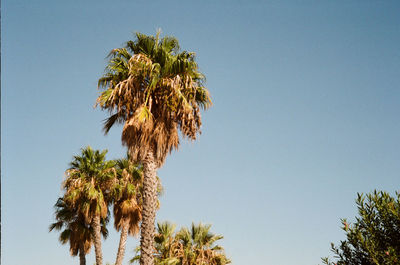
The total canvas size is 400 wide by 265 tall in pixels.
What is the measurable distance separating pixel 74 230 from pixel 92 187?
11.8ft

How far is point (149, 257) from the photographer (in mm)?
10625

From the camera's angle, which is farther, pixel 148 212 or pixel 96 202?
pixel 96 202

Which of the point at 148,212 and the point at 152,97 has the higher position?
the point at 152,97

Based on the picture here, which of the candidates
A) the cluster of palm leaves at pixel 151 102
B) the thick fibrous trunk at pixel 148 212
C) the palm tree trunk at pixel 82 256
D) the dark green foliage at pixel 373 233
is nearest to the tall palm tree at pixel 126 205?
the palm tree trunk at pixel 82 256

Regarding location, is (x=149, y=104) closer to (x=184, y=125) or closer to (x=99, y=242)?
(x=184, y=125)

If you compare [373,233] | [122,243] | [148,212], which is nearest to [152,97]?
[148,212]

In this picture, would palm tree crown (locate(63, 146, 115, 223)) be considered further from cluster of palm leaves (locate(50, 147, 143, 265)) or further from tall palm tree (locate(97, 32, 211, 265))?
tall palm tree (locate(97, 32, 211, 265))

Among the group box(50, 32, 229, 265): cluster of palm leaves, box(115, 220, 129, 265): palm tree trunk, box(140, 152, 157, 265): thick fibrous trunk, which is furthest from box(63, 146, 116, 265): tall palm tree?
box(140, 152, 157, 265): thick fibrous trunk

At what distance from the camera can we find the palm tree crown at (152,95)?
472 inches

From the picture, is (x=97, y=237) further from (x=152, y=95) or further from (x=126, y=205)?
(x=152, y=95)

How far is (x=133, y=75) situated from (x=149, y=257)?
246 inches

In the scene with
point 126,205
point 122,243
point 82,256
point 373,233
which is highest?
point 126,205

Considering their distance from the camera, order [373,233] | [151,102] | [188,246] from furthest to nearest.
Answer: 1. [188,246]
2. [151,102]
3. [373,233]

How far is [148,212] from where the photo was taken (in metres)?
11.0
